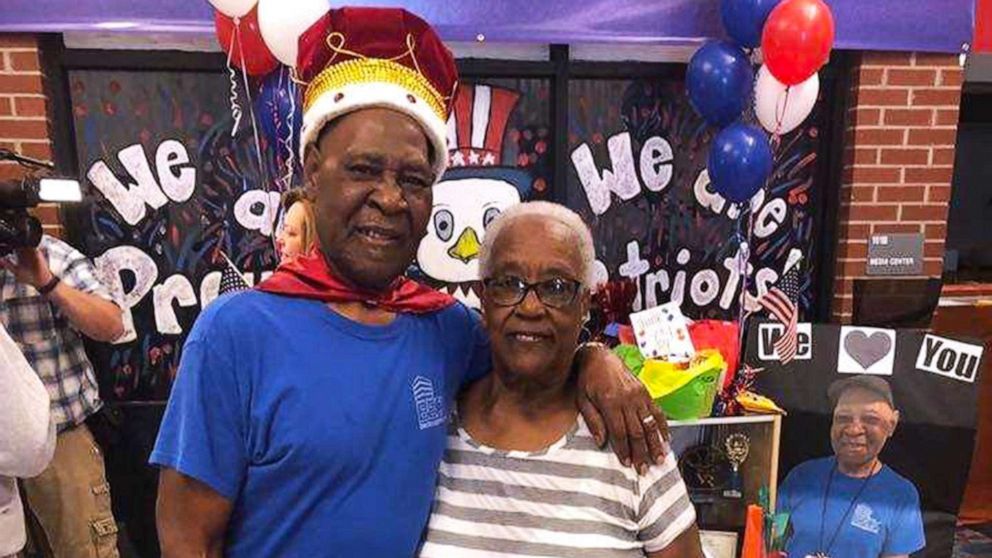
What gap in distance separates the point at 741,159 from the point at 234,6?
1.77 m

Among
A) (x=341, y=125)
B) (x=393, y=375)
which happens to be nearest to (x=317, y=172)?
(x=341, y=125)

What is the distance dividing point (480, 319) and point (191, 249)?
6.56 feet

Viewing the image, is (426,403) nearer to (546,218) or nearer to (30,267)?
(546,218)

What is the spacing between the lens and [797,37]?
92.1 inches

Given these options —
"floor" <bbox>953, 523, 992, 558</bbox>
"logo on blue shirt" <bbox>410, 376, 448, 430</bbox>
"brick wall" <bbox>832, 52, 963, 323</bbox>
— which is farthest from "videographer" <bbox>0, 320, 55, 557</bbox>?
"floor" <bbox>953, 523, 992, 558</bbox>

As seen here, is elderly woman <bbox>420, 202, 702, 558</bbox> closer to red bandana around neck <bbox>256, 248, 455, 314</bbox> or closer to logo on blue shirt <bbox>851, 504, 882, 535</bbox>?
red bandana around neck <bbox>256, 248, 455, 314</bbox>

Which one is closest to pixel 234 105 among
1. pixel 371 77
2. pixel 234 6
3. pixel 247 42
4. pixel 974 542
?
pixel 247 42

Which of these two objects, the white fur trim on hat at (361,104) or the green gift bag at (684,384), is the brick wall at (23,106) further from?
the green gift bag at (684,384)

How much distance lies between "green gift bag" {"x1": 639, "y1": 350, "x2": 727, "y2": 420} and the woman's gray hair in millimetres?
1130

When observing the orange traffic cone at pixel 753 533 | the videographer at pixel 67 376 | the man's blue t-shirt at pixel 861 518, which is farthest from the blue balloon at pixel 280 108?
the man's blue t-shirt at pixel 861 518

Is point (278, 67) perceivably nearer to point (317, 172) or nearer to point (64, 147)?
point (64, 147)

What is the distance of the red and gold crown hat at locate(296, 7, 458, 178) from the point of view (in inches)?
43.3

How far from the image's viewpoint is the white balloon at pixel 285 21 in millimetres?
2201

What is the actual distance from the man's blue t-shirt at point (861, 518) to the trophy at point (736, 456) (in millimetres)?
244
